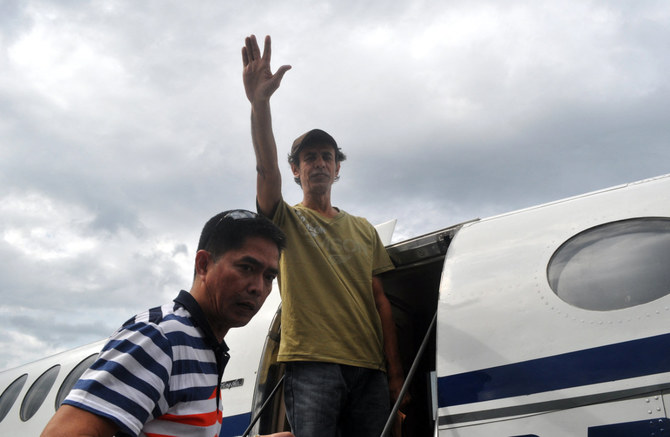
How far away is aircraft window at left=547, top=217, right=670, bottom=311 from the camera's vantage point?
8.09ft

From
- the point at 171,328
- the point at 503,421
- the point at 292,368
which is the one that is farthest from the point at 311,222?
the point at 171,328

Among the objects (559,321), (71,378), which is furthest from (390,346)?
(71,378)

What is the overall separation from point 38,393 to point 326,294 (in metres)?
4.87

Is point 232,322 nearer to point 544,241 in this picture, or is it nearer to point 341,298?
point 341,298

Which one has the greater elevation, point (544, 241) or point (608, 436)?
point (544, 241)

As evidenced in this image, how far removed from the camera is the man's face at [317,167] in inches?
140

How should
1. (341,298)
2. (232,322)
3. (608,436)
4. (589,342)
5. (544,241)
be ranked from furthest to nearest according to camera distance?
(341,298) < (544,241) < (589,342) < (608,436) < (232,322)

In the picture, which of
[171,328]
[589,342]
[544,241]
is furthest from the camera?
[544,241]

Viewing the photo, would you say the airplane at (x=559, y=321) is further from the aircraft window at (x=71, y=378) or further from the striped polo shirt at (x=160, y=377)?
the aircraft window at (x=71, y=378)

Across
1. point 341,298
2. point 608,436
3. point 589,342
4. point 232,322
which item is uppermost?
point 341,298

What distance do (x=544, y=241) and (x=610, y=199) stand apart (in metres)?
0.47

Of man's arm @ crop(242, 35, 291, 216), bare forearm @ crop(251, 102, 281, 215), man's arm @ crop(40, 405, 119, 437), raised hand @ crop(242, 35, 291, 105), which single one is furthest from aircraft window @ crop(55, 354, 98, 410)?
man's arm @ crop(40, 405, 119, 437)

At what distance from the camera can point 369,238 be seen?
3557 millimetres

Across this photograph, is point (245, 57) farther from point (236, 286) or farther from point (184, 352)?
point (184, 352)
